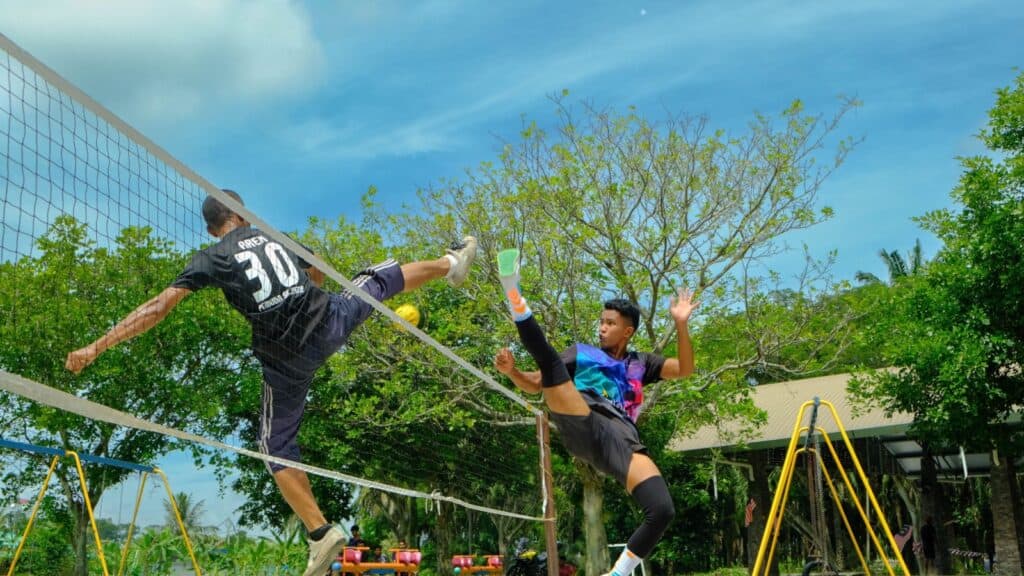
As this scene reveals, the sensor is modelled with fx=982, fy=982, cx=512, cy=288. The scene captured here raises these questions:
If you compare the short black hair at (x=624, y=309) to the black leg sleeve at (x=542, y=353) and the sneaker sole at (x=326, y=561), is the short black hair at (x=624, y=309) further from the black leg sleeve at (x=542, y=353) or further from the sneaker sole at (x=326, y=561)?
the sneaker sole at (x=326, y=561)

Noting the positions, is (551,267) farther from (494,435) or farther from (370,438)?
(370,438)

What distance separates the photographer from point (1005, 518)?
60.4 feet

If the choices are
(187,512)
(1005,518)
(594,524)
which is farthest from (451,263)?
(187,512)

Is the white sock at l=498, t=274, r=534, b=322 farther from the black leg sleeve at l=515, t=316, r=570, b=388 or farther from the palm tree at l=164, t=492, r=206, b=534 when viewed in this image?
the palm tree at l=164, t=492, r=206, b=534

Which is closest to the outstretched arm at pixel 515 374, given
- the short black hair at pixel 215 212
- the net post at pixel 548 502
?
the short black hair at pixel 215 212

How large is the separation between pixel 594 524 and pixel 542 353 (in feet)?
51.8

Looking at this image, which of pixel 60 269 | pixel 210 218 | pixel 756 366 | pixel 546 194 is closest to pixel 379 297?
pixel 210 218

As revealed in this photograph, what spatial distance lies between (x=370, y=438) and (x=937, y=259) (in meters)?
12.6

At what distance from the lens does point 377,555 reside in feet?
Result: 62.8

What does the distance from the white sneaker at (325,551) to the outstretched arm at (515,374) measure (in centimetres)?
111

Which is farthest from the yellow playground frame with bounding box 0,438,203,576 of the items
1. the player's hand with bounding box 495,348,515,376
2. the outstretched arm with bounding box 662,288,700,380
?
the outstretched arm with bounding box 662,288,700,380

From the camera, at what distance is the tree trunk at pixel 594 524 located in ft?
62.1

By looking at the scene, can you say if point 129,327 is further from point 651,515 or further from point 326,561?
point 651,515

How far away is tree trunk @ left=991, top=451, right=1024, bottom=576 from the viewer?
18047 mm
